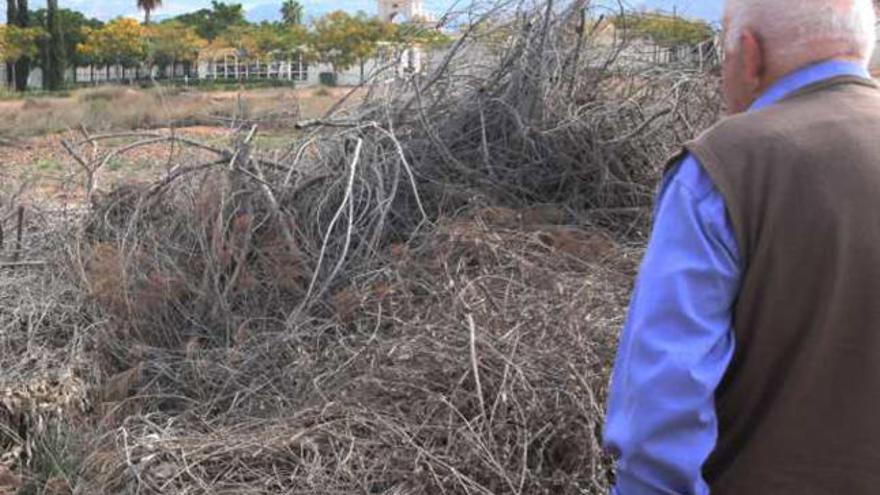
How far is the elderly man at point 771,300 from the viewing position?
1.53m

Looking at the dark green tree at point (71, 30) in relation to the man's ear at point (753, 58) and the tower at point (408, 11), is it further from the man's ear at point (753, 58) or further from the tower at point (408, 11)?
the man's ear at point (753, 58)

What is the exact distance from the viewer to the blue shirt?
152 cm

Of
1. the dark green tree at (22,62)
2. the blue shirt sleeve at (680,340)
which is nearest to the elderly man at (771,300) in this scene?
the blue shirt sleeve at (680,340)

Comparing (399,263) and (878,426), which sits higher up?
(878,426)

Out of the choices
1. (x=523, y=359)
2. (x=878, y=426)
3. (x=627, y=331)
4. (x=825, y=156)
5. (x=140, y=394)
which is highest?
(x=825, y=156)

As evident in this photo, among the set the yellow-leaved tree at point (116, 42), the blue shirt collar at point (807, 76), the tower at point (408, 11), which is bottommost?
the blue shirt collar at point (807, 76)

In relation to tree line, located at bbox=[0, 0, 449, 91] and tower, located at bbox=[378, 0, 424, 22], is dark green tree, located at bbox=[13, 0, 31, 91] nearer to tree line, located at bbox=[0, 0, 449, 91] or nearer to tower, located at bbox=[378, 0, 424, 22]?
tree line, located at bbox=[0, 0, 449, 91]

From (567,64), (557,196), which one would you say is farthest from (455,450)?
(567,64)

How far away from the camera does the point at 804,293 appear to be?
157cm

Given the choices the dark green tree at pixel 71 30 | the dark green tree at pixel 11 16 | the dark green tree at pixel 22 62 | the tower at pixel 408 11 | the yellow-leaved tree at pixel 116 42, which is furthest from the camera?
the yellow-leaved tree at pixel 116 42

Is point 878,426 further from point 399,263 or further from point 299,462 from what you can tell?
point 399,263

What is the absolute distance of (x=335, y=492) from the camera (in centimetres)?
343

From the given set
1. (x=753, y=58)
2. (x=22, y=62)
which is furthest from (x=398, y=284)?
(x=22, y=62)

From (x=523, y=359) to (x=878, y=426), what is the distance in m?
2.20
